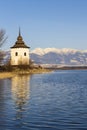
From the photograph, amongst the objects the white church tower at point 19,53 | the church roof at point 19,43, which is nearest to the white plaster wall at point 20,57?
the white church tower at point 19,53

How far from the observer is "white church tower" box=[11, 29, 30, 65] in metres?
139

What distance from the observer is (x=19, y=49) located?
142 meters

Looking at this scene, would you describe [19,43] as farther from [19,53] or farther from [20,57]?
[20,57]

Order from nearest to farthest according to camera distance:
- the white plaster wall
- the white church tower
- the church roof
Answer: the white plaster wall, the white church tower, the church roof

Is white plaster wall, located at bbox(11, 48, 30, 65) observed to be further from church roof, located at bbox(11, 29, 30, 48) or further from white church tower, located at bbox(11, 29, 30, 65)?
church roof, located at bbox(11, 29, 30, 48)

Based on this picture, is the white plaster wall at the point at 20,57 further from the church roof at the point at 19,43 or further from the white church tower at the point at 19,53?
the church roof at the point at 19,43

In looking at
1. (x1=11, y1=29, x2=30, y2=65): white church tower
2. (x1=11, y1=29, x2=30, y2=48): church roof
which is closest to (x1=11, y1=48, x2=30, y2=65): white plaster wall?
(x1=11, y1=29, x2=30, y2=65): white church tower

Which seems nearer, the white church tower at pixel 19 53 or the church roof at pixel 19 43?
the white church tower at pixel 19 53

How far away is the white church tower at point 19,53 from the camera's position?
139238mm

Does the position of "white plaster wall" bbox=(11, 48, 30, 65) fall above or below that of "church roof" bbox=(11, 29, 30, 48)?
below

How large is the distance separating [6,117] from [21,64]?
11127 centimetres

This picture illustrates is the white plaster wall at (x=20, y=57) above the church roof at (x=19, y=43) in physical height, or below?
below

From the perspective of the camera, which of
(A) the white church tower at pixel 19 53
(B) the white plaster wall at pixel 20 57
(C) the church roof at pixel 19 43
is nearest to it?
(B) the white plaster wall at pixel 20 57

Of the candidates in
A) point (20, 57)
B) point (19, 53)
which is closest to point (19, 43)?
point (19, 53)
